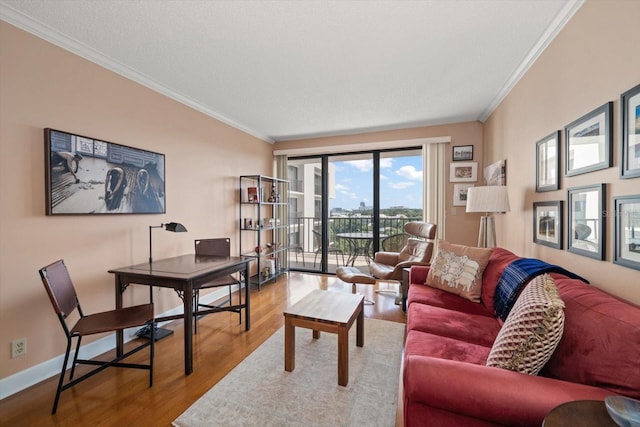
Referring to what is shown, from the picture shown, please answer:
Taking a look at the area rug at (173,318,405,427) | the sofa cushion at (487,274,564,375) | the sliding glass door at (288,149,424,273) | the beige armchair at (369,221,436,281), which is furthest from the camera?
the sliding glass door at (288,149,424,273)

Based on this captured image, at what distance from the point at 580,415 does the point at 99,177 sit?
325cm

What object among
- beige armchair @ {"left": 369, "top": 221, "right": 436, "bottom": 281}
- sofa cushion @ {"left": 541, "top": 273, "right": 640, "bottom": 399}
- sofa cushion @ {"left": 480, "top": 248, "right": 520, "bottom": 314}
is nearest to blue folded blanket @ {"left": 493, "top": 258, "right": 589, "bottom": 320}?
sofa cushion @ {"left": 480, "top": 248, "right": 520, "bottom": 314}

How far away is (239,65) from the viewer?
2457mm

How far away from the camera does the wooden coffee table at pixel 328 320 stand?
1832 millimetres

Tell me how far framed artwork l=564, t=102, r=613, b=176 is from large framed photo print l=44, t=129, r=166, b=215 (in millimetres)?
3577

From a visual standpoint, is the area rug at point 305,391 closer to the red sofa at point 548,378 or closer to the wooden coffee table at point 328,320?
the wooden coffee table at point 328,320

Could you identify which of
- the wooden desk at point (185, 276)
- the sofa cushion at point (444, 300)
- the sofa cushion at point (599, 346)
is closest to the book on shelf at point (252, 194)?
the wooden desk at point (185, 276)

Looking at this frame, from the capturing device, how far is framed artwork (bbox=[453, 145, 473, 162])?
13.0ft

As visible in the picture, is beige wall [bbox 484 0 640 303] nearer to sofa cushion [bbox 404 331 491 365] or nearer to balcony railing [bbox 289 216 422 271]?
sofa cushion [bbox 404 331 491 365]

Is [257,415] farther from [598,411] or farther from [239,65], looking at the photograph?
[239,65]

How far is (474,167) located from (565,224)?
91.8 inches

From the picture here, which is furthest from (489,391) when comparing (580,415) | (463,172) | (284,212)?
(284,212)

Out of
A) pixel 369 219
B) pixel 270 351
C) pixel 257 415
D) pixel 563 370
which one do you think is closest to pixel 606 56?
pixel 563 370

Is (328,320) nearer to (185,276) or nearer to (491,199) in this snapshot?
(185,276)
